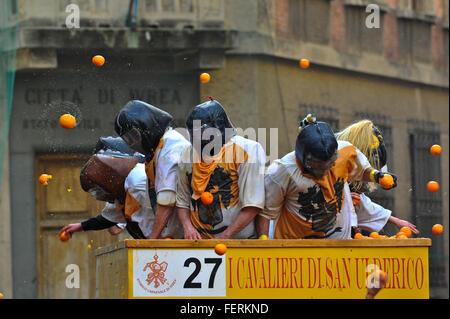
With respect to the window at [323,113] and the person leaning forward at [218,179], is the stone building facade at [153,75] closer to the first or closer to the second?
the window at [323,113]

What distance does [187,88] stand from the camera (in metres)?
16.2

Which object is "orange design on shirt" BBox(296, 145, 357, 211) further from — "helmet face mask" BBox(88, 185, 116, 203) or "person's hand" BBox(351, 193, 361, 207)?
"helmet face mask" BBox(88, 185, 116, 203)

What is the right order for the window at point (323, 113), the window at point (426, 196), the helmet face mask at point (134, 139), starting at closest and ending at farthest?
the helmet face mask at point (134, 139)
the window at point (323, 113)
the window at point (426, 196)

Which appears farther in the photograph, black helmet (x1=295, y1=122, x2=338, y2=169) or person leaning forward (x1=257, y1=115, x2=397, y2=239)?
person leaning forward (x1=257, y1=115, x2=397, y2=239)

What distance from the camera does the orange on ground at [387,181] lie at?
22.7 feet

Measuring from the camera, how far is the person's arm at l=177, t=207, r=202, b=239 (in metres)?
6.98

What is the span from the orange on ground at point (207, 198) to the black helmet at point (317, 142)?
686 millimetres

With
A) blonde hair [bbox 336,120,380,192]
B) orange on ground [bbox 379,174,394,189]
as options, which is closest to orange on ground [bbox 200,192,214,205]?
orange on ground [bbox 379,174,394,189]

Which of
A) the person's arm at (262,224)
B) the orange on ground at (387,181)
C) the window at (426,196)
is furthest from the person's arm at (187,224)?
the window at (426,196)

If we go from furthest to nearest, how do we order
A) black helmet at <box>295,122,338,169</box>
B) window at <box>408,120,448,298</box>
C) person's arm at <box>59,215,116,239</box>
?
window at <box>408,120,448,298</box> → person's arm at <box>59,215,116,239</box> → black helmet at <box>295,122,338,169</box>

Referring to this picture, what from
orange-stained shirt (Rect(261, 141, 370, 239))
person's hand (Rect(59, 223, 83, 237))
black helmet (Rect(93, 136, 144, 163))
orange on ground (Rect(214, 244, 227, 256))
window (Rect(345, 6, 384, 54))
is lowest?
orange on ground (Rect(214, 244, 227, 256))

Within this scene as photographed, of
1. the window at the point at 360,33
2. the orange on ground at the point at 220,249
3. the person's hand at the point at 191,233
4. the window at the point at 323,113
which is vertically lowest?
the orange on ground at the point at 220,249

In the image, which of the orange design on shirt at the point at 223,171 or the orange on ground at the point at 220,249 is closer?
the orange on ground at the point at 220,249

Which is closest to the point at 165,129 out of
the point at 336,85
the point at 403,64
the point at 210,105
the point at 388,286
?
the point at 210,105
